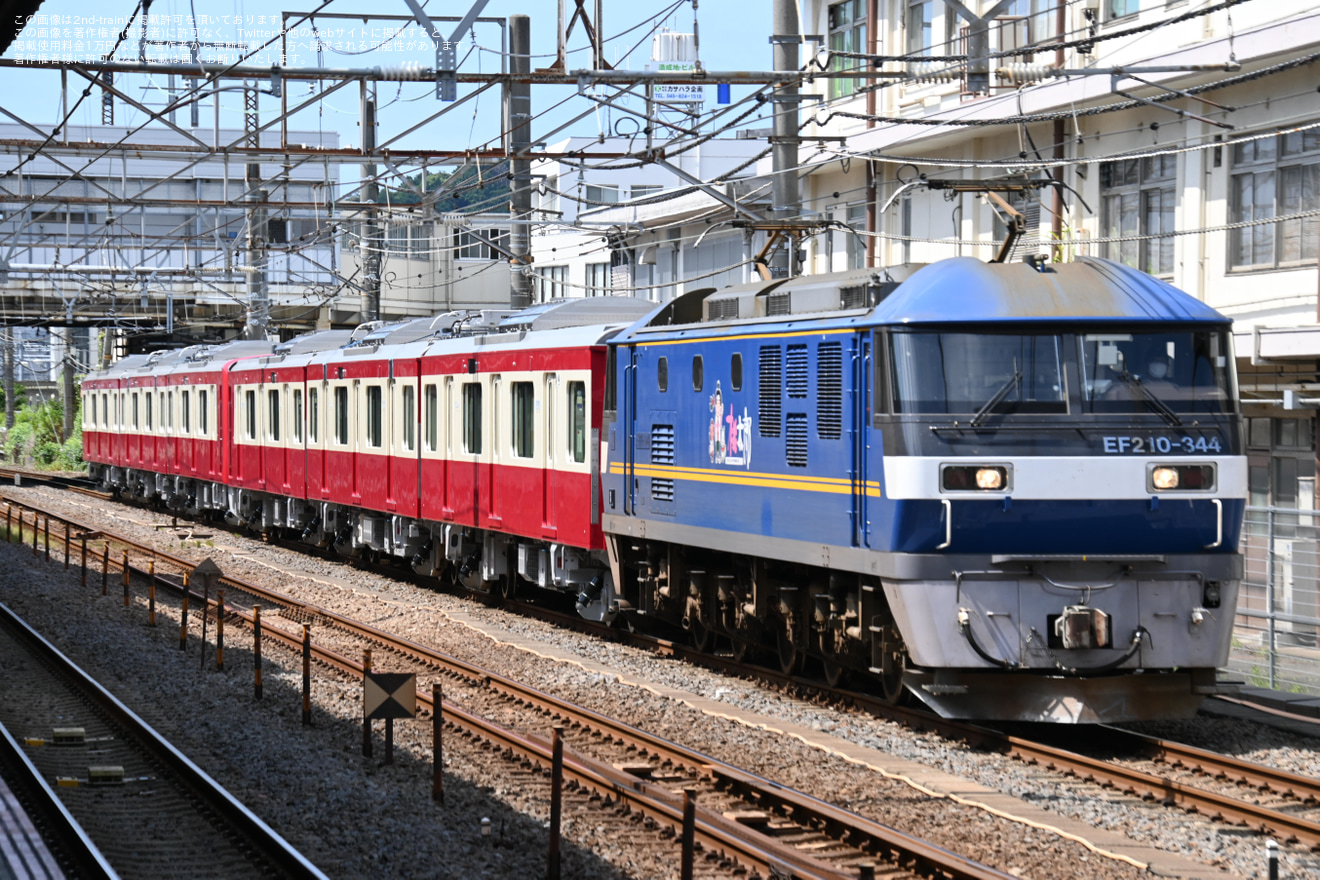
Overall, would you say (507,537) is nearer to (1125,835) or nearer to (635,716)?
(635,716)

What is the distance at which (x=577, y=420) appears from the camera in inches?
725

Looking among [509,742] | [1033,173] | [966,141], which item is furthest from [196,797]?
[966,141]

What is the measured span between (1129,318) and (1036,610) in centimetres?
217

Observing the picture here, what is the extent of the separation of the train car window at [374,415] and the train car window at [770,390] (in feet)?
41.3

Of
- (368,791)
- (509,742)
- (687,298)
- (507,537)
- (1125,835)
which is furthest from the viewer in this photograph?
Answer: (507,537)

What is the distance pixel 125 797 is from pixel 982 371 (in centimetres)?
665

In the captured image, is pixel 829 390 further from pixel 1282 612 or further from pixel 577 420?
pixel 577 420

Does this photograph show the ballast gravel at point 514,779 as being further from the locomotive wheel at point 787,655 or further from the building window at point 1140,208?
the building window at point 1140,208

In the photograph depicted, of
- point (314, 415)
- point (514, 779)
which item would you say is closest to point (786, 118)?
point (514, 779)

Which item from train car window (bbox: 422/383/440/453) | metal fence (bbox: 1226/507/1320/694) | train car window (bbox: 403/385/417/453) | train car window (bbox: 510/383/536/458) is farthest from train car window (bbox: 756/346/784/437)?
train car window (bbox: 403/385/417/453)

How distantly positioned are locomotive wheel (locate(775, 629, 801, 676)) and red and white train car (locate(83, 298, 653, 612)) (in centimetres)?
362

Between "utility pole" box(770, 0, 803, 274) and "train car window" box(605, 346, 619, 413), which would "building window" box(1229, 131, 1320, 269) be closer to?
"utility pole" box(770, 0, 803, 274)

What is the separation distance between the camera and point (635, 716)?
13391mm

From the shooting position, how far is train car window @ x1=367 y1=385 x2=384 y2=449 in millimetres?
25500
